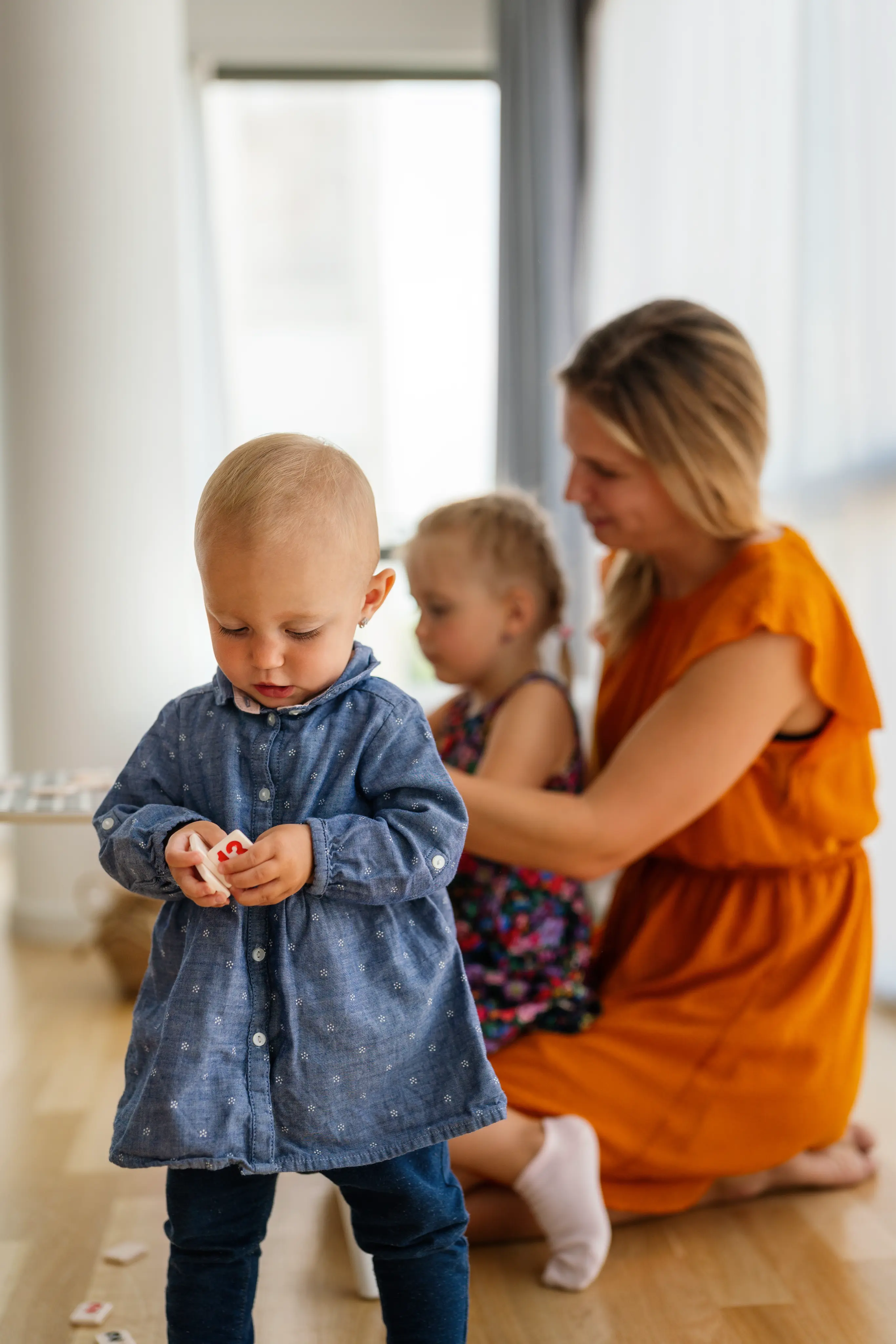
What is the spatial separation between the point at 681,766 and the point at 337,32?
3430mm

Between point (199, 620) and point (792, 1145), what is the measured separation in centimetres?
277

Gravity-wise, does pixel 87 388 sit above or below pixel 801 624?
above

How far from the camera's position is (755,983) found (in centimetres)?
158

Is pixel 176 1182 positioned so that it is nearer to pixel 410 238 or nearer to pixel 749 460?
pixel 749 460

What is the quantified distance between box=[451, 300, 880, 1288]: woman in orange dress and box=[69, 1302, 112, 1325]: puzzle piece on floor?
16.4 inches

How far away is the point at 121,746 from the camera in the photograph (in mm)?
3150

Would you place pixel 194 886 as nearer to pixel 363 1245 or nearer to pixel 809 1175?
pixel 363 1245

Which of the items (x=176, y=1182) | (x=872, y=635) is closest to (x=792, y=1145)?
(x=176, y=1182)

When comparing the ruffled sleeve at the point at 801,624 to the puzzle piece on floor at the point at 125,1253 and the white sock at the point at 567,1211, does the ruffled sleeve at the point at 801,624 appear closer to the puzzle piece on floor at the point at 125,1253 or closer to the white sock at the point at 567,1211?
the white sock at the point at 567,1211

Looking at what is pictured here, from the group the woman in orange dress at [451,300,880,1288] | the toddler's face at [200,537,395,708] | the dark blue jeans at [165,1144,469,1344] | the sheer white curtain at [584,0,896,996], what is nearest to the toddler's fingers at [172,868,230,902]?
the toddler's face at [200,537,395,708]

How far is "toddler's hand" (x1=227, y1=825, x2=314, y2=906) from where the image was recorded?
93 cm

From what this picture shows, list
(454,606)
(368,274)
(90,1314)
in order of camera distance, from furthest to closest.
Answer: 1. (368,274)
2. (454,606)
3. (90,1314)

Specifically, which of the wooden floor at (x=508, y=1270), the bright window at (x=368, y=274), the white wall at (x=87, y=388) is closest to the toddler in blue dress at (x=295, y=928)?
the wooden floor at (x=508, y=1270)

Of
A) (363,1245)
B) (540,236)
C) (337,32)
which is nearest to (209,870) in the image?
(363,1245)
